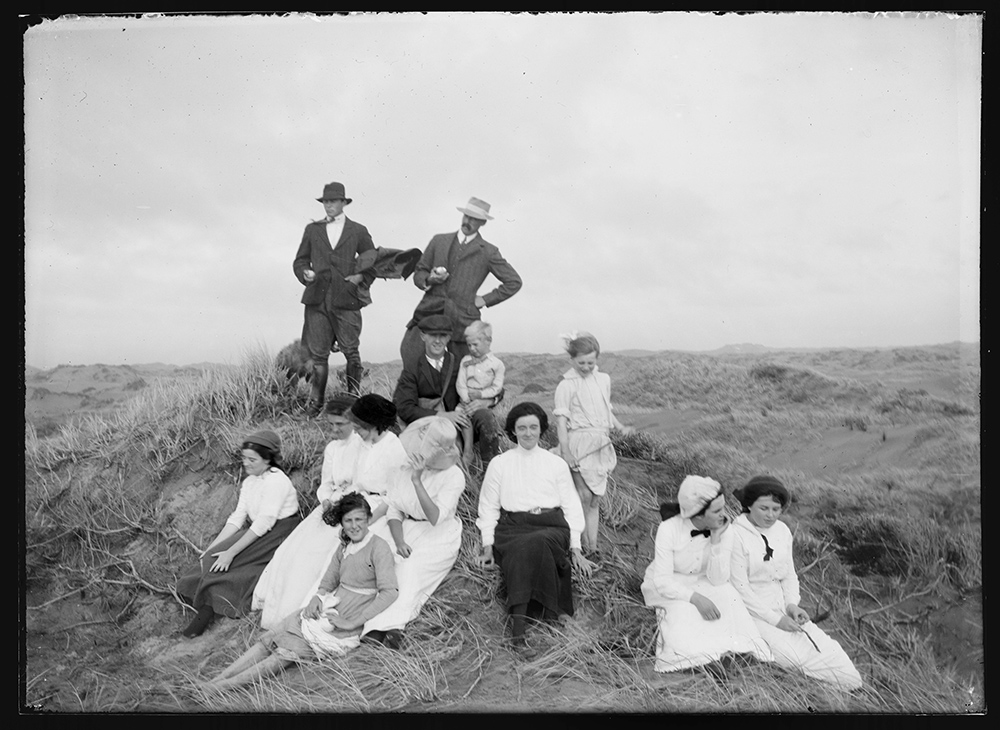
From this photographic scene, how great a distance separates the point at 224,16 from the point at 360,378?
2.72m

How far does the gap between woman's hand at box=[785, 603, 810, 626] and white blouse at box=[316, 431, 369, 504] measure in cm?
288

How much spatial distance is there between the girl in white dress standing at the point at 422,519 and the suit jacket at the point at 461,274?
886 millimetres

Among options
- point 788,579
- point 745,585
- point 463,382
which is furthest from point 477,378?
point 788,579

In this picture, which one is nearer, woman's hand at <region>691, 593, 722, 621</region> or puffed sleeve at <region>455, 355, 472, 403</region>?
woman's hand at <region>691, 593, 722, 621</region>

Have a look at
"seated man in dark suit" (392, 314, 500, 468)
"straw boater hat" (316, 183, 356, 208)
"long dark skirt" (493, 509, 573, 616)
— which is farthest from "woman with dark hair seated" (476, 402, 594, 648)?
"straw boater hat" (316, 183, 356, 208)

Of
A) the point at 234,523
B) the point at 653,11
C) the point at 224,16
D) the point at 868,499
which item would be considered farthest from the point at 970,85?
the point at 234,523

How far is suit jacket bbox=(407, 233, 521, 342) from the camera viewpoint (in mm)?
6289

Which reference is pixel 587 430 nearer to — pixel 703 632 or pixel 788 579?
pixel 703 632

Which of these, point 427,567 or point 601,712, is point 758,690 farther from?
point 427,567

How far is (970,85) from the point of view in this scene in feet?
20.4

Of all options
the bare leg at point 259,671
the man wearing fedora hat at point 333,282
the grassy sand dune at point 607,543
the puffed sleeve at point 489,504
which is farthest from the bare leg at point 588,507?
the bare leg at point 259,671

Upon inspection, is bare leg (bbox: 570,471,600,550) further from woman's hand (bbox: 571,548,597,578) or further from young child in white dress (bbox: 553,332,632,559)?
woman's hand (bbox: 571,548,597,578)

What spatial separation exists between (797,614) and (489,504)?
6.75ft

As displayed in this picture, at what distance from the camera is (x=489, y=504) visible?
18.7ft
